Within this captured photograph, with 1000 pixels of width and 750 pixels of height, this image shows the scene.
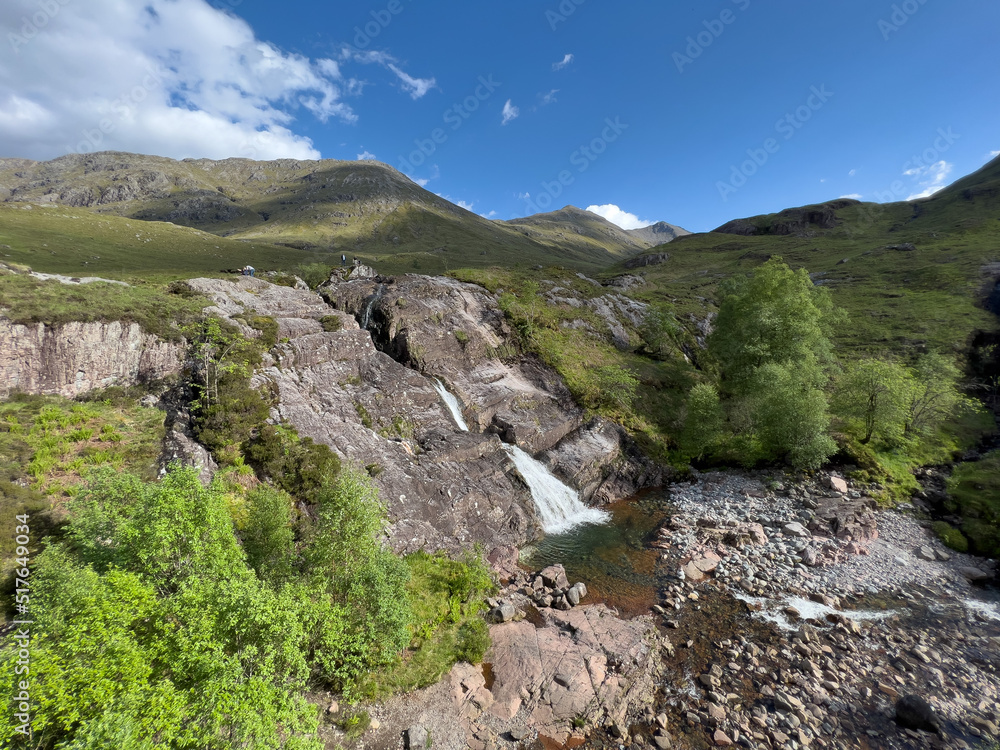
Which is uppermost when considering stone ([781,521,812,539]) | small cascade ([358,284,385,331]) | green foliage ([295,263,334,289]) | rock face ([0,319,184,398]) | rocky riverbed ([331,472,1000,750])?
green foliage ([295,263,334,289])

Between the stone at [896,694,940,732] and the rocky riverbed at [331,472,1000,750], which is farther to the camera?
the rocky riverbed at [331,472,1000,750]

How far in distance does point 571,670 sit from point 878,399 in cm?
3593

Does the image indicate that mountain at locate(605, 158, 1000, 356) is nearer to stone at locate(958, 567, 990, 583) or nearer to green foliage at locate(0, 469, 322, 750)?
stone at locate(958, 567, 990, 583)

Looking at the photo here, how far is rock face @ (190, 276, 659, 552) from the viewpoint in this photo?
26.1 metres

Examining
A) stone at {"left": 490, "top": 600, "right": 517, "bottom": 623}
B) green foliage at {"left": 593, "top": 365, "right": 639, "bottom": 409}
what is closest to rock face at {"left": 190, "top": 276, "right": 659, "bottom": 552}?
green foliage at {"left": 593, "top": 365, "right": 639, "bottom": 409}

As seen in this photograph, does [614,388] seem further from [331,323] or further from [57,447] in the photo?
[57,447]

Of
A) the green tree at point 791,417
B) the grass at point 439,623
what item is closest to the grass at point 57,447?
the grass at point 439,623

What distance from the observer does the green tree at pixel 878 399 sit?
1257 inches

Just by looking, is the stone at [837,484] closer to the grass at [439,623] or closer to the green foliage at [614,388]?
the green foliage at [614,388]

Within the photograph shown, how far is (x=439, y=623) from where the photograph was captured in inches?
724

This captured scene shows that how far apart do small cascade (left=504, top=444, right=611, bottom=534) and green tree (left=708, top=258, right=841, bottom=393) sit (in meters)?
23.8

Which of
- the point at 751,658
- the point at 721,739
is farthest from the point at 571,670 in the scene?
the point at 751,658

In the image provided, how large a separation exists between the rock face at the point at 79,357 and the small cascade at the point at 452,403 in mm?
19748

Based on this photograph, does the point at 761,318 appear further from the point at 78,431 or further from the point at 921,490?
the point at 78,431
